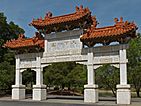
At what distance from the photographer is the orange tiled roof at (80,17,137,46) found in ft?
54.4

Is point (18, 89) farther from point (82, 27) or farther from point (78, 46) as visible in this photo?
point (82, 27)

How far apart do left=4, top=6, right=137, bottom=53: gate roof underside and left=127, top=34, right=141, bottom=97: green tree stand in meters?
10.2

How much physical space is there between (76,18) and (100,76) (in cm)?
1135

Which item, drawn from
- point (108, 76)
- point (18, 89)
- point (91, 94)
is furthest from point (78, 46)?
point (108, 76)

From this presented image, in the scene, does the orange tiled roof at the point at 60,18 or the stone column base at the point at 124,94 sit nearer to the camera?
the stone column base at the point at 124,94

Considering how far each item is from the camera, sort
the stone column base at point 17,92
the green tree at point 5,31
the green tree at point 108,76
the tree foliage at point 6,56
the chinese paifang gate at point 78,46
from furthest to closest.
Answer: the green tree at point 5,31 → the green tree at point 108,76 → the tree foliage at point 6,56 → the stone column base at point 17,92 → the chinese paifang gate at point 78,46

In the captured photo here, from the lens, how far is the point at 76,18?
1848 cm

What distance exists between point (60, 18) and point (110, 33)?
4.59 meters

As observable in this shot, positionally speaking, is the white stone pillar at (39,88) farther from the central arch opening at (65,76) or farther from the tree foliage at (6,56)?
the central arch opening at (65,76)

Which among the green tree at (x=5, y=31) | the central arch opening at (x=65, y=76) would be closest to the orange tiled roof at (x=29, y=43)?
the green tree at (x=5, y=31)

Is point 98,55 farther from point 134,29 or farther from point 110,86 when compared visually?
point 110,86

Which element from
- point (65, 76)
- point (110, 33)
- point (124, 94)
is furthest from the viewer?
point (65, 76)

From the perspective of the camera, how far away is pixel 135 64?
1097 inches

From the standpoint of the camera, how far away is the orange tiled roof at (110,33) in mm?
16594
